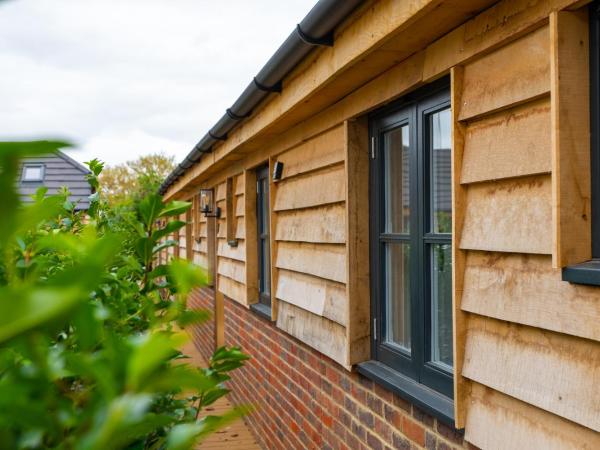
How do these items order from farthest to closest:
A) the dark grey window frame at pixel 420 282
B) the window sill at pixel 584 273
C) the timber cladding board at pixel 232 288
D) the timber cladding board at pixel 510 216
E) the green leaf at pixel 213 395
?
the timber cladding board at pixel 232 288 < the dark grey window frame at pixel 420 282 < the timber cladding board at pixel 510 216 < the window sill at pixel 584 273 < the green leaf at pixel 213 395

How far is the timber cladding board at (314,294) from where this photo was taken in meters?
3.58

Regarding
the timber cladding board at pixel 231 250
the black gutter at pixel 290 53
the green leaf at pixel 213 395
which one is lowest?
the green leaf at pixel 213 395

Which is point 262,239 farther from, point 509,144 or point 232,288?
point 509,144

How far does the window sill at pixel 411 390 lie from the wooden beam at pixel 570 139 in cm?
94

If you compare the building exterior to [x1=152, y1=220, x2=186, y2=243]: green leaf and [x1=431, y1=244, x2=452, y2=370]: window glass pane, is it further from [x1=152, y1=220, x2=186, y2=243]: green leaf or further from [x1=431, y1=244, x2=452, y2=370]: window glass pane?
[x1=152, y1=220, x2=186, y2=243]: green leaf

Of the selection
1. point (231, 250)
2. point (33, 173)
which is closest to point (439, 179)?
point (231, 250)

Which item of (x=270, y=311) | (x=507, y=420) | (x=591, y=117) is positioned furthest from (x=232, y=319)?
(x=591, y=117)

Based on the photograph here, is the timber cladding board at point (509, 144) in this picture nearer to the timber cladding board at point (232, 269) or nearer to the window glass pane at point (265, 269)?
the window glass pane at point (265, 269)

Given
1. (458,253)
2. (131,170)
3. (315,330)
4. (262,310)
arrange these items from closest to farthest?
1. (458,253)
2. (315,330)
3. (262,310)
4. (131,170)

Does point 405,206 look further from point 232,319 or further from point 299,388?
point 232,319

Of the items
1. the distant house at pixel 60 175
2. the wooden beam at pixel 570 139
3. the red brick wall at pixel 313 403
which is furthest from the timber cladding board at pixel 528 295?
the distant house at pixel 60 175

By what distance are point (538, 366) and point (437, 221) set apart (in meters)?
0.96

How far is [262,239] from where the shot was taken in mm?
6156

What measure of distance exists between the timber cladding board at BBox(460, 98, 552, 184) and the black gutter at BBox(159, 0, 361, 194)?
2.34 feet
